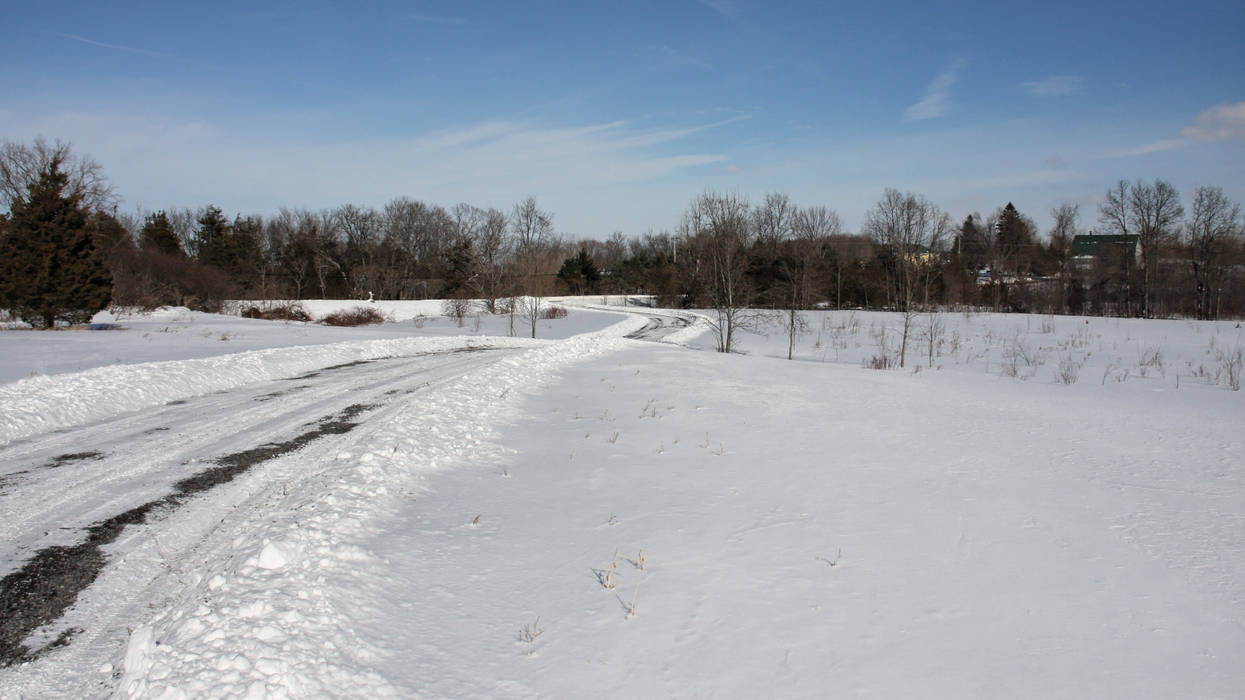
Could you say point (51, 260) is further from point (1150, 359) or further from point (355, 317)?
point (1150, 359)

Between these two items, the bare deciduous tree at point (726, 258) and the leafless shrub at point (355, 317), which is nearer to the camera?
the bare deciduous tree at point (726, 258)

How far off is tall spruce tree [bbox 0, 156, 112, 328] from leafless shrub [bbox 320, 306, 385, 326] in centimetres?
1433

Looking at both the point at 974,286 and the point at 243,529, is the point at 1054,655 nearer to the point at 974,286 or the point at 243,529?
the point at 243,529

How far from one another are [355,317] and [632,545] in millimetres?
37265

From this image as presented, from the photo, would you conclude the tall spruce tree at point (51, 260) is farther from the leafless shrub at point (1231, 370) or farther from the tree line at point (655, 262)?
the leafless shrub at point (1231, 370)

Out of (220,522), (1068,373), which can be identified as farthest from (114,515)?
(1068,373)

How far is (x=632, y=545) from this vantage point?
4.98 m

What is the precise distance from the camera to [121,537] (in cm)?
473

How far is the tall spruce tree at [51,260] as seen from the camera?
21.6 metres

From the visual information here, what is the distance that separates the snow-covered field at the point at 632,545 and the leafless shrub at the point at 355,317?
27.9m

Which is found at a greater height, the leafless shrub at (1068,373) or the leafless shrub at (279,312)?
the leafless shrub at (279,312)

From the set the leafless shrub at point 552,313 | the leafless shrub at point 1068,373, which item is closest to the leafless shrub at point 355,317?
the leafless shrub at point 552,313

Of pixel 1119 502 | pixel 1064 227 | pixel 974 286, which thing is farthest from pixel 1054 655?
pixel 1064 227

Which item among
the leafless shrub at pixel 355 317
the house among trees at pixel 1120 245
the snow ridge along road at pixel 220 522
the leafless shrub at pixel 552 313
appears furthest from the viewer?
the house among trees at pixel 1120 245
